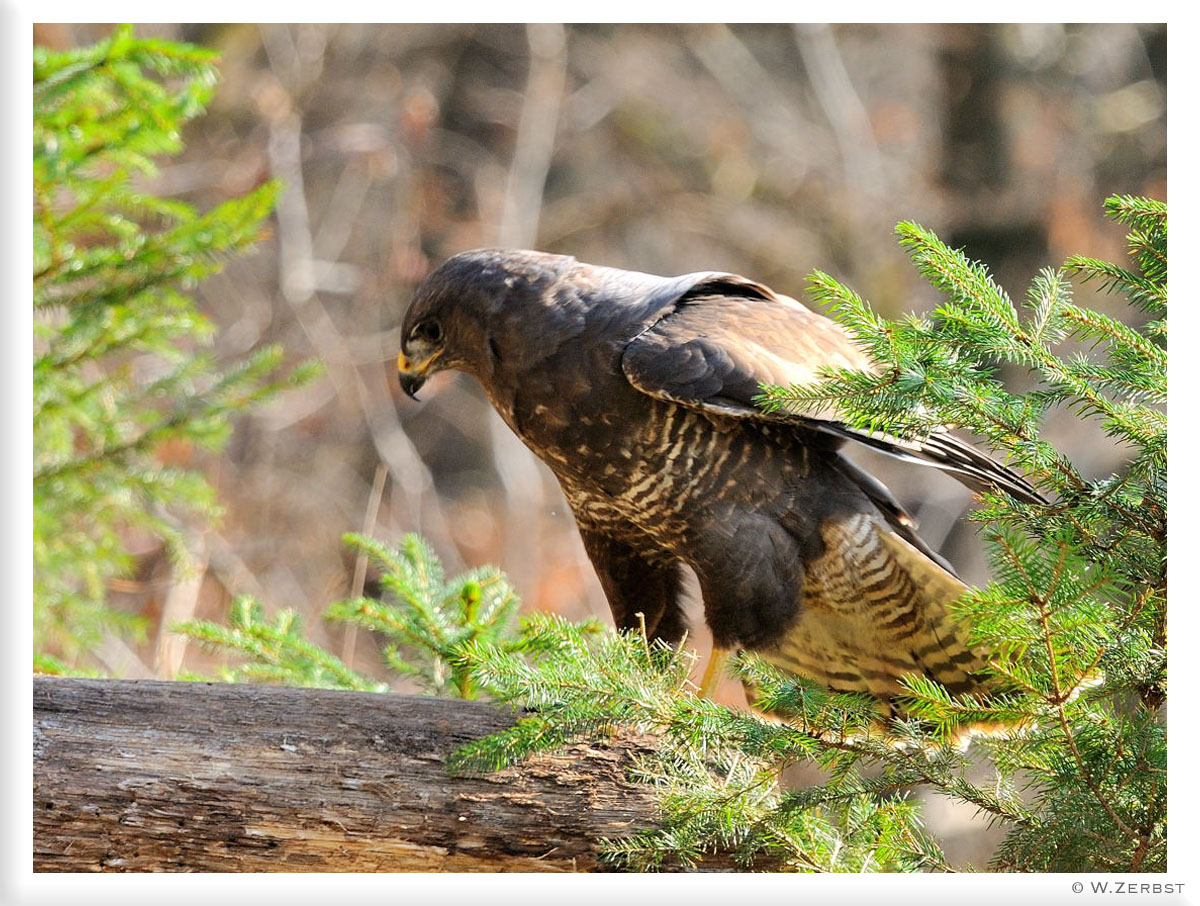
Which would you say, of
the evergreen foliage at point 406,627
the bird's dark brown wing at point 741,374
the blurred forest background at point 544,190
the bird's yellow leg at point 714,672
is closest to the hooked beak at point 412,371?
the evergreen foliage at point 406,627

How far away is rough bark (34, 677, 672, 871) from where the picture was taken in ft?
6.88

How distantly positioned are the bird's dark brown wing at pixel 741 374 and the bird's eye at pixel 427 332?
531mm

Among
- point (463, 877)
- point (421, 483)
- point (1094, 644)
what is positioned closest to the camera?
point (1094, 644)

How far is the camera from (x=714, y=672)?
267 cm

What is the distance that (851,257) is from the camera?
7.78 metres

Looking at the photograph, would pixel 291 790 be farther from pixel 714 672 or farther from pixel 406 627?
pixel 714 672

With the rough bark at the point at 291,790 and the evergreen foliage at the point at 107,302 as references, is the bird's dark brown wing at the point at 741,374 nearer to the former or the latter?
the rough bark at the point at 291,790

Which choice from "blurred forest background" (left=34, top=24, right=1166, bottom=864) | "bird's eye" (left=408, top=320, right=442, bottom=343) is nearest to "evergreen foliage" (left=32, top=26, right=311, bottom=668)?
"bird's eye" (left=408, top=320, right=442, bottom=343)

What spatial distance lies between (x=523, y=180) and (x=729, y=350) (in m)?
5.96

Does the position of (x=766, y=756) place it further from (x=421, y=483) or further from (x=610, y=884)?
(x=421, y=483)

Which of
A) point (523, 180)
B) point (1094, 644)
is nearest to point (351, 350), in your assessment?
point (523, 180)

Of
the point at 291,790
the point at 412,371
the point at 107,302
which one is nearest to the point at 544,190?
the point at 107,302

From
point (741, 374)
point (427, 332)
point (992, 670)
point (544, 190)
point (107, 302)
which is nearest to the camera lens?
point (992, 670)

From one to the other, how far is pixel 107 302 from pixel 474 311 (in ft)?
4.22
